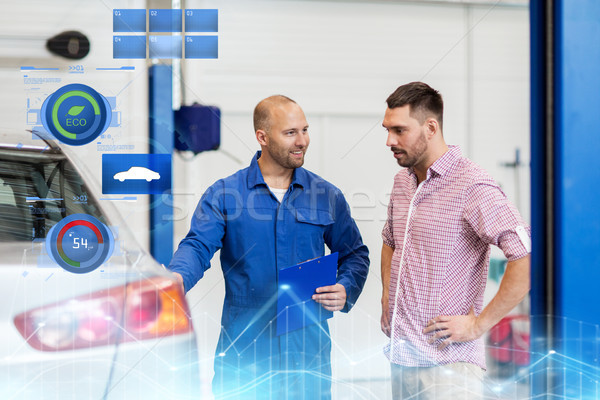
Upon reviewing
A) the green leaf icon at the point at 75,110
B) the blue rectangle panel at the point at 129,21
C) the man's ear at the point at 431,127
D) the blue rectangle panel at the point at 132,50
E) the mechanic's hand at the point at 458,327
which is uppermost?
the blue rectangle panel at the point at 129,21

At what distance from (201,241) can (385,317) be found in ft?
2.24

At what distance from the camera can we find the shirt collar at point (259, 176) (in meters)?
2.17

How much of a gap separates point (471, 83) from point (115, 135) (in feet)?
4.07

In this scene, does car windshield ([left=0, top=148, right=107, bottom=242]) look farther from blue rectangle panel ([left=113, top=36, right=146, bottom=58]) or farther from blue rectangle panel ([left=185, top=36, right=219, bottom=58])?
blue rectangle panel ([left=185, top=36, right=219, bottom=58])

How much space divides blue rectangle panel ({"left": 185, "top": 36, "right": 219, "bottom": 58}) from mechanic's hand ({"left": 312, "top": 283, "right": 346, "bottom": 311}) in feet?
2.87

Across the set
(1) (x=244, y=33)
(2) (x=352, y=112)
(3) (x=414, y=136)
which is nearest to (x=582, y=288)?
(3) (x=414, y=136)

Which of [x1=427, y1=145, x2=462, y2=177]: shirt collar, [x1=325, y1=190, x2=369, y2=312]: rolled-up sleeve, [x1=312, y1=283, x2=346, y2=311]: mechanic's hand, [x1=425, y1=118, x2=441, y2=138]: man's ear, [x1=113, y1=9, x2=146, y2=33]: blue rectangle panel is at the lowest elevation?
[x1=312, y1=283, x2=346, y2=311]: mechanic's hand

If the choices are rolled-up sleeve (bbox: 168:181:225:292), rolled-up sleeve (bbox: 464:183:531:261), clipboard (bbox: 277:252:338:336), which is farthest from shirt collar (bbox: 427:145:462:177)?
rolled-up sleeve (bbox: 168:181:225:292)

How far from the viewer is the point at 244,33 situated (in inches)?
86.4

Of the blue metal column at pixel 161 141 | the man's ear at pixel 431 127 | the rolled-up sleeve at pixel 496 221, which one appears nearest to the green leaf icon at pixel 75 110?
the blue metal column at pixel 161 141

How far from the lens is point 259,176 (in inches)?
85.6

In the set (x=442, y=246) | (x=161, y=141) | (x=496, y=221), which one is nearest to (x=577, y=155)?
(x=496, y=221)

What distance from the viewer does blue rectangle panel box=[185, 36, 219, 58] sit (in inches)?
85.0

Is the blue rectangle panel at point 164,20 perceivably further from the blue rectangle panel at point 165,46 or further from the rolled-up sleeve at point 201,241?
the rolled-up sleeve at point 201,241
